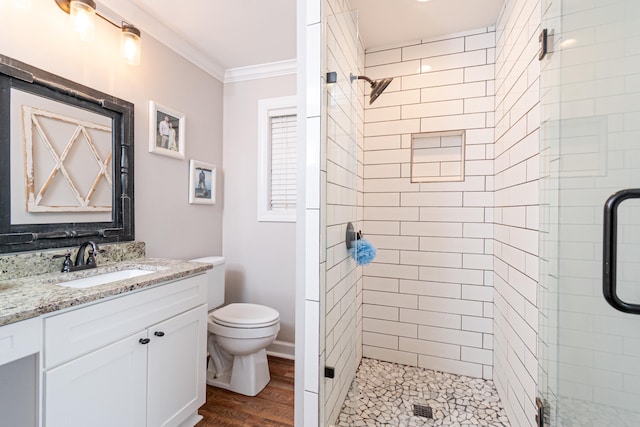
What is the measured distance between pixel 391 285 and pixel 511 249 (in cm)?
88

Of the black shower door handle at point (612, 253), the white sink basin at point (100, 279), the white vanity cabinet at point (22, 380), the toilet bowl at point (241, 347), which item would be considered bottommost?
the toilet bowl at point (241, 347)

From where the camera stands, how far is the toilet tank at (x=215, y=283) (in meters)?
2.14

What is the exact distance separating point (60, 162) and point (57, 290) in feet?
2.36

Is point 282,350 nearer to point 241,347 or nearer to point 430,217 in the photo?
point 241,347

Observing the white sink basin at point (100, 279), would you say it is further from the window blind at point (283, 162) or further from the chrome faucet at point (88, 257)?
the window blind at point (283, 162)

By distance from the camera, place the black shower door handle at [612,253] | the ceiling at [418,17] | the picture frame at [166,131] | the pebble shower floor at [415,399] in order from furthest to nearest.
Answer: the picture frame at [166,131] → the ceiling at [418,17] → the pebble shower floor at [415,399] → the black shower door handle at [612,253]

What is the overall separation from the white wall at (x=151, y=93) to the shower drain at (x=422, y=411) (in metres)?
1.88

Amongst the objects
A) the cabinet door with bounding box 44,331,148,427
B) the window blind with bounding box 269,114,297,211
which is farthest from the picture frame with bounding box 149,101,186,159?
the cabinet door with bounding box 44,331,148,427

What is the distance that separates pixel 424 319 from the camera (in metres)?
2.15

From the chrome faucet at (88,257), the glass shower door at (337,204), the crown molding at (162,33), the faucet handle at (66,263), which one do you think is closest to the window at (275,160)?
the crown molding at (162,33)

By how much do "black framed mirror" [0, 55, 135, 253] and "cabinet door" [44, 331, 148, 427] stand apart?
2.17ft

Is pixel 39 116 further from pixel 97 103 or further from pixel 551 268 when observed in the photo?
pixel 551 268

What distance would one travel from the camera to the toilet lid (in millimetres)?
1861

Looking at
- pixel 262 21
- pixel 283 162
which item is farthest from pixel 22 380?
pixel 262 21
